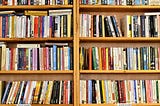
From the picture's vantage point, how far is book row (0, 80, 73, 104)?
2.37 meters

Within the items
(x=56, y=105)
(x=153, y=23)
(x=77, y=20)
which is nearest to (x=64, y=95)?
(x=56, y=105)

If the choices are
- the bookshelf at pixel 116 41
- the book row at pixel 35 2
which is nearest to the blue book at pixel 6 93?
the bookshelf at pixel 116 41

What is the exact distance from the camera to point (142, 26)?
2.48 metres

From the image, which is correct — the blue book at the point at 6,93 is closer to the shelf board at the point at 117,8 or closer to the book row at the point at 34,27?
the book row at the point at 34,27

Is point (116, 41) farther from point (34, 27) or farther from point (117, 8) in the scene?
point (34, 27)

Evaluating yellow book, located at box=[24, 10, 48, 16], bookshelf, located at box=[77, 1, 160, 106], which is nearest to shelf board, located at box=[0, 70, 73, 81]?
bookshelf, located at box=[77, 1, 160, 106]

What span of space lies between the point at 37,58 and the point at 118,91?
75cm

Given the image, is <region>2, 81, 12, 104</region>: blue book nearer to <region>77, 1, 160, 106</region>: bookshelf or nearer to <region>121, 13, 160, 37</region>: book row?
<region>77, 1, 160, 106</region>: bookshelf

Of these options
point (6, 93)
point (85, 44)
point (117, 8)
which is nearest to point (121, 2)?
point (117, 8)

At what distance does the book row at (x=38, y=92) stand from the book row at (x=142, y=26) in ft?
2.28

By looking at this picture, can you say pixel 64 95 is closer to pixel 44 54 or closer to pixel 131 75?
pixel 44 54

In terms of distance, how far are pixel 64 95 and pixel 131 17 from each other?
899mm

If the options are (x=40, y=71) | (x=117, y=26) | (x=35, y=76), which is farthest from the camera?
(x=35, y=76)

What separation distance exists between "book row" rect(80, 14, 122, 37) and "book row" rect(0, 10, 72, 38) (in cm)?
13
